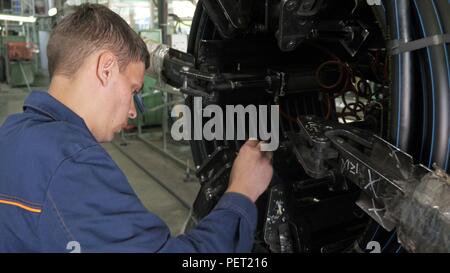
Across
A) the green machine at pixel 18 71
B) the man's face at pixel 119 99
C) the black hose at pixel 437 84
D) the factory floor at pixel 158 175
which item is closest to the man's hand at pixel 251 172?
the man's face at pixel 119 99

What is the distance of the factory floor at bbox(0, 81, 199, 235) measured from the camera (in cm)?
368

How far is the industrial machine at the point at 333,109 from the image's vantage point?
98cm

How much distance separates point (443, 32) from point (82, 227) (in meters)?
0.94

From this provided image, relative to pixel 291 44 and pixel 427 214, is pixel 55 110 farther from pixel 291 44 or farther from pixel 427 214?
pixel 427 214

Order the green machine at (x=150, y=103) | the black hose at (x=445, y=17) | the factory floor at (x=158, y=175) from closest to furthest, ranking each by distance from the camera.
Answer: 1. the black hose at (x=445, y=17)
2. the factory floor at (x=158, y=175)
3. the green machine at (x=150, y=103)

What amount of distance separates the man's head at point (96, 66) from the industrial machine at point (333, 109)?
54cm

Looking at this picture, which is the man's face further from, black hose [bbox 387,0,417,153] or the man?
black hose [bbox 387,0,417,153]

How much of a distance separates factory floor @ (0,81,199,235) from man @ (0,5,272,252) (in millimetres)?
2120

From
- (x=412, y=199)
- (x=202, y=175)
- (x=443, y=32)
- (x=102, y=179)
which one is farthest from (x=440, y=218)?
(x=202, y=175)
